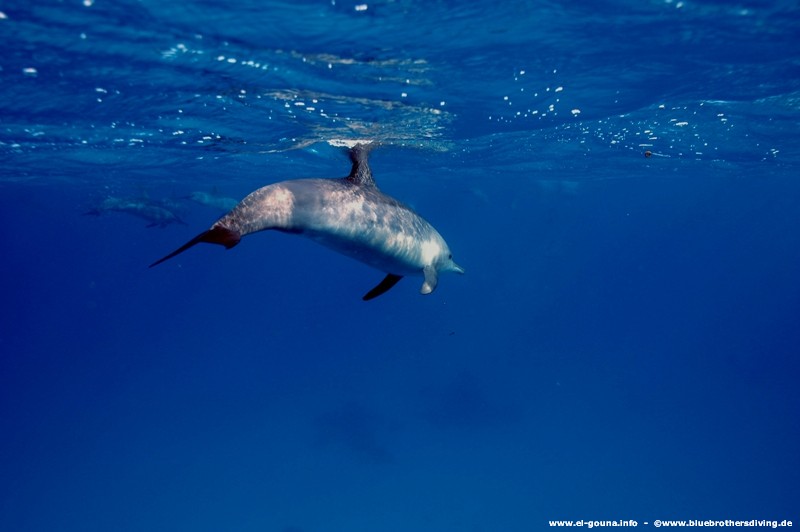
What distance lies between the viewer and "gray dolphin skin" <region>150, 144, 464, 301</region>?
167 inches

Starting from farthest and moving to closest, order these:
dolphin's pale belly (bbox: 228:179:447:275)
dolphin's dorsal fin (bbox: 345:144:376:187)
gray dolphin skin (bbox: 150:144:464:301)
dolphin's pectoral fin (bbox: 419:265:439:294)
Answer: dolphin's pectoral fin (bbox: 419:265:439:294)
dolphin's dorsal fin (bbox: 345:144:376:187)
dolphin's pale belly (bbox: 228:179:447:275)
gray dolphin skin (bbox: 150:144:464:301)

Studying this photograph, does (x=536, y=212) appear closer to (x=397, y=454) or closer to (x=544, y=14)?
(x=397, y=454)

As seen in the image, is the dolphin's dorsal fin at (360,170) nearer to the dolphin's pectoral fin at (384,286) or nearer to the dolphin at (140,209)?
the dolphin's pectoral fin at (384,286)

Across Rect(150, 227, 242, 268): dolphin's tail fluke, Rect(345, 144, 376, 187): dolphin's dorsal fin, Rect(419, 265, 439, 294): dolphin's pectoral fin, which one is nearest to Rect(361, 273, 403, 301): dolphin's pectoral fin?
Rect(419, 265, 439, 294): dolphin's pectoral fin

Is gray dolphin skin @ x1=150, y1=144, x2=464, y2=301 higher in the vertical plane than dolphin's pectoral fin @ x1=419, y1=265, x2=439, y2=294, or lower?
higher

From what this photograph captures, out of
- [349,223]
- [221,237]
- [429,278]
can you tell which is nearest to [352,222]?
[349,223]

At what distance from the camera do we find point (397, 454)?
2973 cm

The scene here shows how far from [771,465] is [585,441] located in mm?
11440

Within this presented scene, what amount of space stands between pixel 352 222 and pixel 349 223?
57mm

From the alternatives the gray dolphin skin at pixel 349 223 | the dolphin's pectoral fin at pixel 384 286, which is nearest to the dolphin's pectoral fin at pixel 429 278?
the gray dolphin skin at pixel 349 223

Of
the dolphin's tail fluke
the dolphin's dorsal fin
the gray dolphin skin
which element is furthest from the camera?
the dolphin's dorsal fin

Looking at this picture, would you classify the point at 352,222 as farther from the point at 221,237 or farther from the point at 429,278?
the point at 429,278

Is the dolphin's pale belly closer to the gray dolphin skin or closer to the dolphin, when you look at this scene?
the gray dolphin skin

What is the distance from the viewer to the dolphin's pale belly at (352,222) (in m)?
4.56
